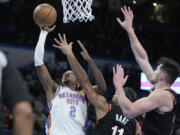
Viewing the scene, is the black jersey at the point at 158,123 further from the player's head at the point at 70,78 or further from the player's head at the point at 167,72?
the player's head at the point at 70,78

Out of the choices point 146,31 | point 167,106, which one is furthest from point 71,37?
point 167,106

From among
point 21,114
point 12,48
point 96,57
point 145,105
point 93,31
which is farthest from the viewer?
point 93,31

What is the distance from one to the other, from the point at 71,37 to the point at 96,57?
1100mm

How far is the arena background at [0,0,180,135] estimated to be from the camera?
39.7 feet

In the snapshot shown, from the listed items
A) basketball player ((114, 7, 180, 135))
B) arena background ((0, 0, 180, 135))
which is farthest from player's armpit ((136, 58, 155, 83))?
arena background ((0, 0, 180, 135))

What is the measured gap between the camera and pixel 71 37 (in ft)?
42.4

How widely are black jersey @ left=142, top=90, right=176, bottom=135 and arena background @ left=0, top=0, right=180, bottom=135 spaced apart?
6.19 m

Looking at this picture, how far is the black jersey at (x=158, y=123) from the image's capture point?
3.41 meters

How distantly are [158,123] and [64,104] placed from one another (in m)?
1.26

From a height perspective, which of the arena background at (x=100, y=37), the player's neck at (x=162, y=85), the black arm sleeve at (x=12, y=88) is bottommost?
the arena background at (x=100, y=37)

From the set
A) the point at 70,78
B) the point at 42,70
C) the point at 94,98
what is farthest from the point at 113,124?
the point at 42,70

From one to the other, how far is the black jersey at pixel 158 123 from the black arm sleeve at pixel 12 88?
1.92 metres

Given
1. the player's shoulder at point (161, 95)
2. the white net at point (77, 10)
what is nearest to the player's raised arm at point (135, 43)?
the player's shoulder at point (161, 95)

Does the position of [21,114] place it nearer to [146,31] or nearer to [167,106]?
[167,106]
